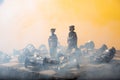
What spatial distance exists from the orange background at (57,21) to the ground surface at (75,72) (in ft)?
9.50

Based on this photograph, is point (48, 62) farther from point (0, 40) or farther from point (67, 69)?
point (0, 40)

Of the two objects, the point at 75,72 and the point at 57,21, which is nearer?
the point at 75,72

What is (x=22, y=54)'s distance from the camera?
14242 mm

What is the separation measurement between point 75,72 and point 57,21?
486 cm

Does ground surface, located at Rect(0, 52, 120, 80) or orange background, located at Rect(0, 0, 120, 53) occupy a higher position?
orange background, located at Rect(0, 0, 120, 53)

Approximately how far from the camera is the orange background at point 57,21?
1616 cm

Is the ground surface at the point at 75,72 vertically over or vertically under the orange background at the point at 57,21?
under

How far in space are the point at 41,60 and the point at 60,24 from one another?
4232 millimetres

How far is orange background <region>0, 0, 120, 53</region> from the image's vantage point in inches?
636

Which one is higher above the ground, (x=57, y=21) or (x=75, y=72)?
(x=57, y=21)

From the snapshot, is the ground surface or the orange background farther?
the orange background

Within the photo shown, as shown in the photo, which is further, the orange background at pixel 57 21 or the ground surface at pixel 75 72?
the orange background at pixel 57 21

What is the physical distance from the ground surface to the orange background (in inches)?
114

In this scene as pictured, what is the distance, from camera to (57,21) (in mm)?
16859
